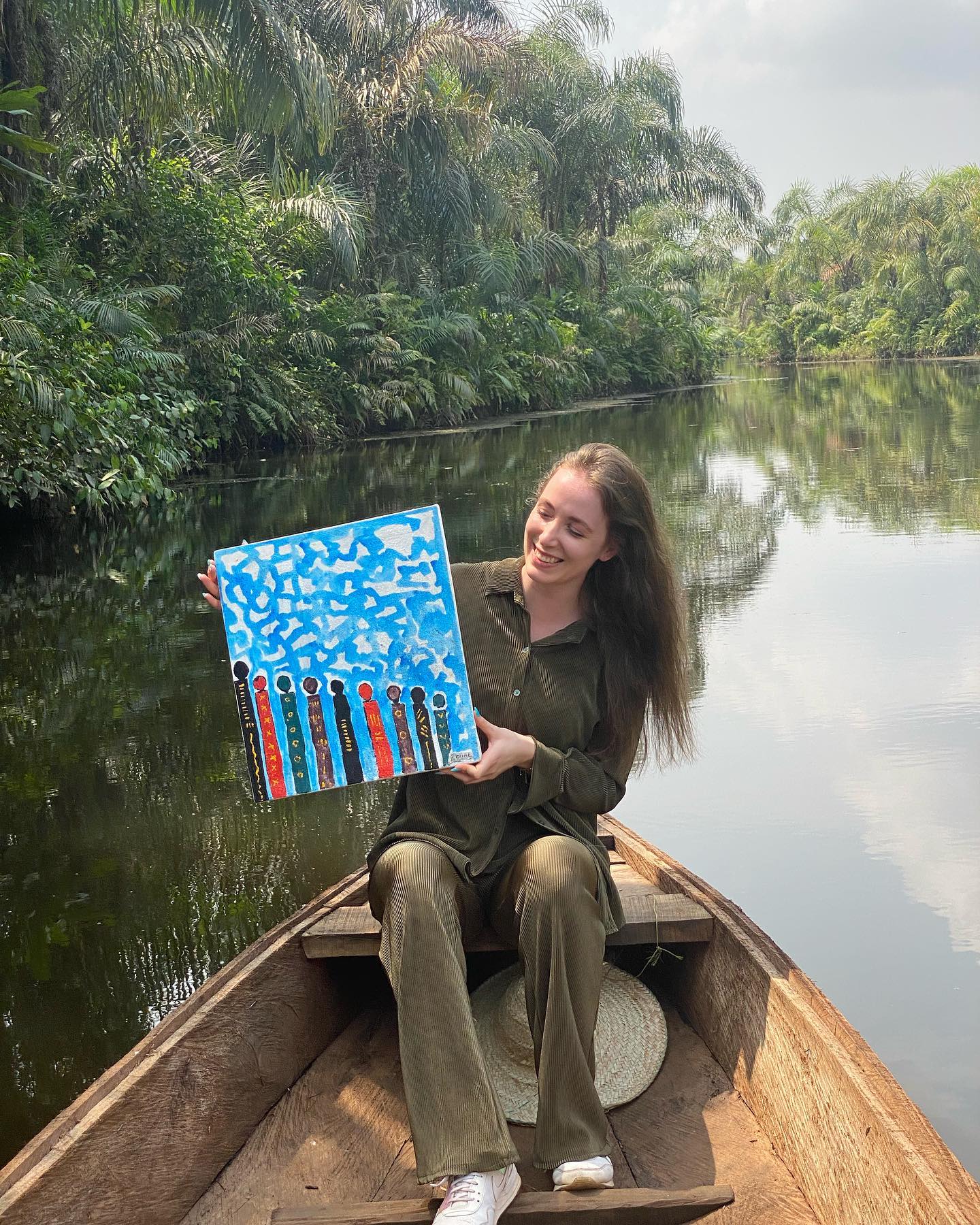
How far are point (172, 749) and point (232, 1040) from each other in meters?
3.32

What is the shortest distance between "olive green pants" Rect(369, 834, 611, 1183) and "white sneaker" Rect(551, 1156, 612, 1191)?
2cm

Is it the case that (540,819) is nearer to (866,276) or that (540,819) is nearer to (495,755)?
(495,755)

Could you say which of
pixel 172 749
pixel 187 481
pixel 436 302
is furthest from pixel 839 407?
pixel 172 749

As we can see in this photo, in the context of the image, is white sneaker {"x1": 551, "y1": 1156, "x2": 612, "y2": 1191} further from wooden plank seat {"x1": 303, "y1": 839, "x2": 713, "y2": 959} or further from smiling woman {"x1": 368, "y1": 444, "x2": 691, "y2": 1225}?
wooden plank seat {"x1": 303, "y1": 839, "x2": 713, "y2": 959}

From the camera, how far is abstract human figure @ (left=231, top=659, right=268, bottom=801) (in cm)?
251

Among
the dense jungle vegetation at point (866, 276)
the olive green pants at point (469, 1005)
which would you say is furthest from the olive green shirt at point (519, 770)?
the dense jungle vegetation at point (866, 276)

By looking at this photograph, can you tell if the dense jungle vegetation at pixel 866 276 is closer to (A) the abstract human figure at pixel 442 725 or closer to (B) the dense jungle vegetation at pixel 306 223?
(B) the dense jungle vegetation at pixel 306 223

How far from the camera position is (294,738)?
2.52 metres

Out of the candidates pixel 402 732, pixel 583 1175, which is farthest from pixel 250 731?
pixel 583 1175

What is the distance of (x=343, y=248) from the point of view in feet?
60.5

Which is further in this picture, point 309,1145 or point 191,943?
point 191,943

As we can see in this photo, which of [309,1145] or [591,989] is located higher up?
[591,989]

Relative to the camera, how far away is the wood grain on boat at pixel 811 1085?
6.20ft

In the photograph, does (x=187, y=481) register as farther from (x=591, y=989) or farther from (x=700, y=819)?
(x=591, y=989)
